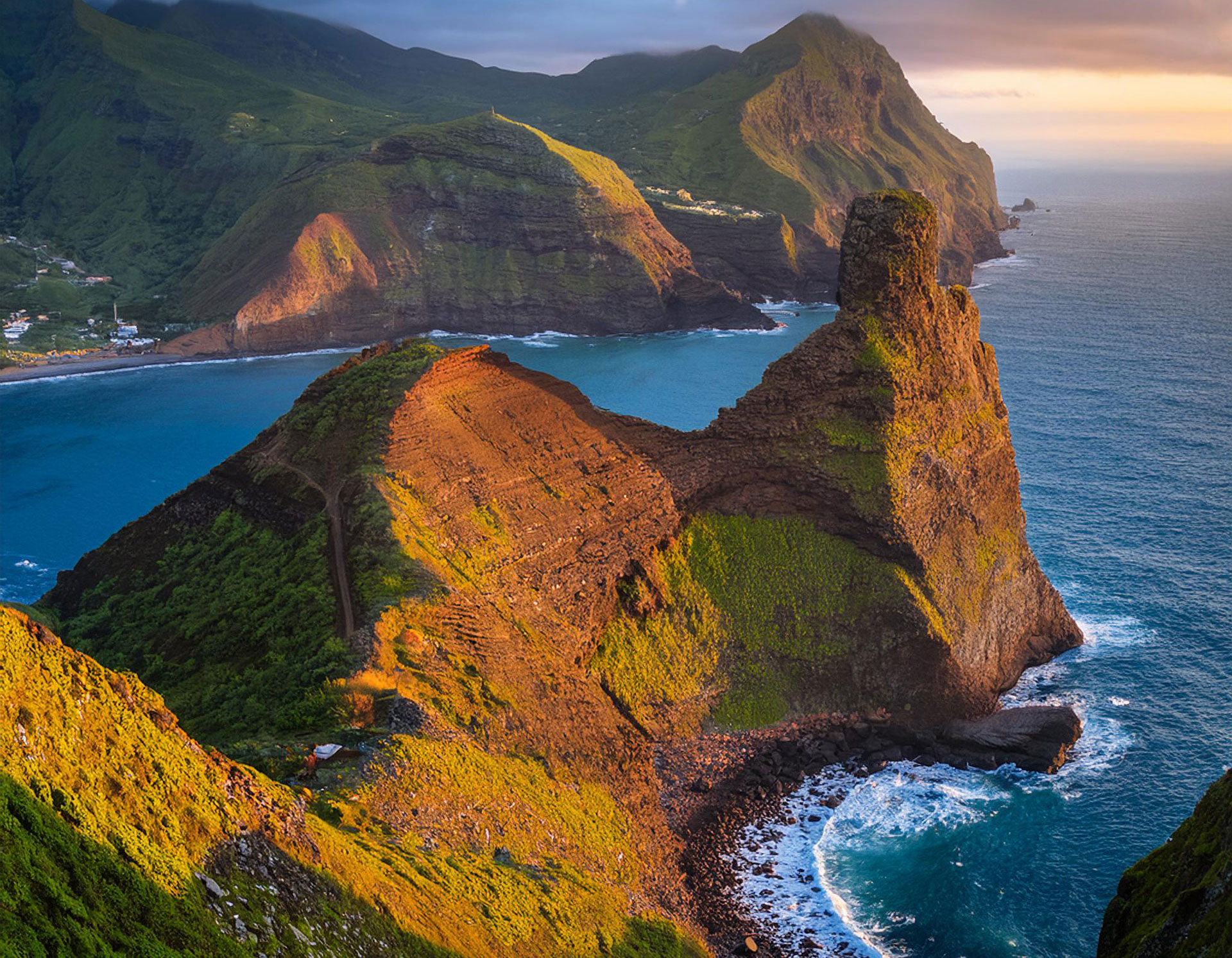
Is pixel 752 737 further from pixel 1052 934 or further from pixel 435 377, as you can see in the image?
pixel 435 377

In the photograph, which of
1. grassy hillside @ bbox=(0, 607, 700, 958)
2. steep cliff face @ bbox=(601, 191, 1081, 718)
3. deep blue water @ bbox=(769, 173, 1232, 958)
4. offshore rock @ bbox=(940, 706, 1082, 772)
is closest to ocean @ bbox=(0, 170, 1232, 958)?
deep blue water @ bbox=(769, 173, 1232, 958)

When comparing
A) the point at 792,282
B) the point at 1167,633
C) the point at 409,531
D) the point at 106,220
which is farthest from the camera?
the point at 106,220

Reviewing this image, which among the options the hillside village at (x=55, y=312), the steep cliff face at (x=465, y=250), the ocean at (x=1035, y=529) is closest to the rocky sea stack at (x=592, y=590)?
the ocean at (x=1035, y=529)

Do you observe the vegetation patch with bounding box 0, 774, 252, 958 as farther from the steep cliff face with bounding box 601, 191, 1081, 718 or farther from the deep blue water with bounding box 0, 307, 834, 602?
the deep blue water with bounding box 0, 307, 834, 602

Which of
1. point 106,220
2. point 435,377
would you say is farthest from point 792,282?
point 435,377

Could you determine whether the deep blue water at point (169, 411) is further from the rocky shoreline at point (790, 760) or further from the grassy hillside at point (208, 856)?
the grassy hillside at point (208, 856)

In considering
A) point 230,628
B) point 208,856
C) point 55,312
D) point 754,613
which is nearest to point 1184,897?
point 208,856

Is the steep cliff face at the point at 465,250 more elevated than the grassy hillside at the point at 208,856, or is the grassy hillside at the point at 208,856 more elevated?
the steep cliff face at the point at 465,250
